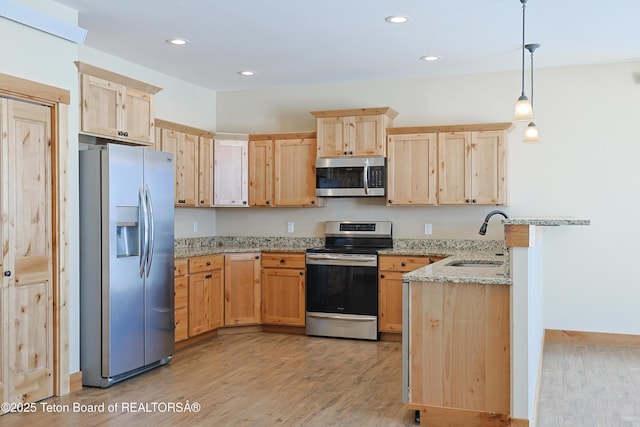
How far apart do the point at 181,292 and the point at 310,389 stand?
1.82m

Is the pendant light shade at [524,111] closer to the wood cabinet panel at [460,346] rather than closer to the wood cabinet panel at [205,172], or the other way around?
the wood cabinet panel at [460,346]

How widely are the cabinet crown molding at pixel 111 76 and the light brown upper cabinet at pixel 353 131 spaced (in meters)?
1.93

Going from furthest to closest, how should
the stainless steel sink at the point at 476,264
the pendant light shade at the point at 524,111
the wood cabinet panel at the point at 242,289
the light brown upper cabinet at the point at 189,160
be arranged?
the wood cabinet panel at the point at 242,289
the light brown upper cabinet at the point at 189,160
the stainless steel sink at the point at 476,264
the pendant light shade at the point at 524,111

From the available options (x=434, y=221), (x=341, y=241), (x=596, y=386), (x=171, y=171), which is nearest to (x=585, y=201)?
(x=434, y=221)

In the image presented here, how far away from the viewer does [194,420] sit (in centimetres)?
376

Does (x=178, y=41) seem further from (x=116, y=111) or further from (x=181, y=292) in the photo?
(x=181, y=292)

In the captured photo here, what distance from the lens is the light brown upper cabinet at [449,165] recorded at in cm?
600

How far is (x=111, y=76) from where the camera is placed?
184 inches

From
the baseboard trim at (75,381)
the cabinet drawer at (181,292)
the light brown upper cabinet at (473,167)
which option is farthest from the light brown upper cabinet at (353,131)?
the baseboard trim at (75,381)

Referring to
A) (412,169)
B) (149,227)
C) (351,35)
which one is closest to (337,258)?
(412,169)

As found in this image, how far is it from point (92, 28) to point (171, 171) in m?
1.28

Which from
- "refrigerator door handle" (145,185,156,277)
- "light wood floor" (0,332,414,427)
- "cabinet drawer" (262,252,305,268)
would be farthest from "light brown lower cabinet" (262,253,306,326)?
"refrigerator door handle" (145,185,156,277)

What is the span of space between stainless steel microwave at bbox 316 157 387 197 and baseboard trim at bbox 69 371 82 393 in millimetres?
3080

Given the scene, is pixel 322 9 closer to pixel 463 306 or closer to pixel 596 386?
pixel 463 306
